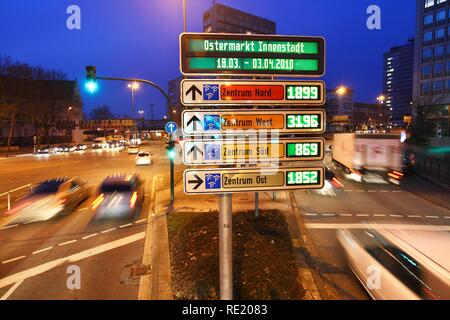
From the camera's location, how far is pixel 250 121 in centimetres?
525

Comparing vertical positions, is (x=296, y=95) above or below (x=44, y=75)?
A: below

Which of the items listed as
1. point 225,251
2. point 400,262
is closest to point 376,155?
point 400,262

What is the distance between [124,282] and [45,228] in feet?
20.7

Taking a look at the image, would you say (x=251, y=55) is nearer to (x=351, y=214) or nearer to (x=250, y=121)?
(x=250, y=121)

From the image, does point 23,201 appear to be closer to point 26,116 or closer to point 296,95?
point 296,95

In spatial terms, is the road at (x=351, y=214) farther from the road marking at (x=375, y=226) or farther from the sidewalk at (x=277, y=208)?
the sidewalk at (x=277, y=208)

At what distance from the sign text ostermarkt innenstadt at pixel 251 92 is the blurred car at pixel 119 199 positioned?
34.3 feet

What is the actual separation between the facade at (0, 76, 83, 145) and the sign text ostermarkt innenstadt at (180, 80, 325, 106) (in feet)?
A: 197

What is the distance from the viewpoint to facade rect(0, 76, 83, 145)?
58938 mm

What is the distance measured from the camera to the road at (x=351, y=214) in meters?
8.02

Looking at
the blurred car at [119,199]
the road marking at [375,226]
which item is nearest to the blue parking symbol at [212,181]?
the road marking at [375,226]

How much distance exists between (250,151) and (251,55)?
1.38 metres
